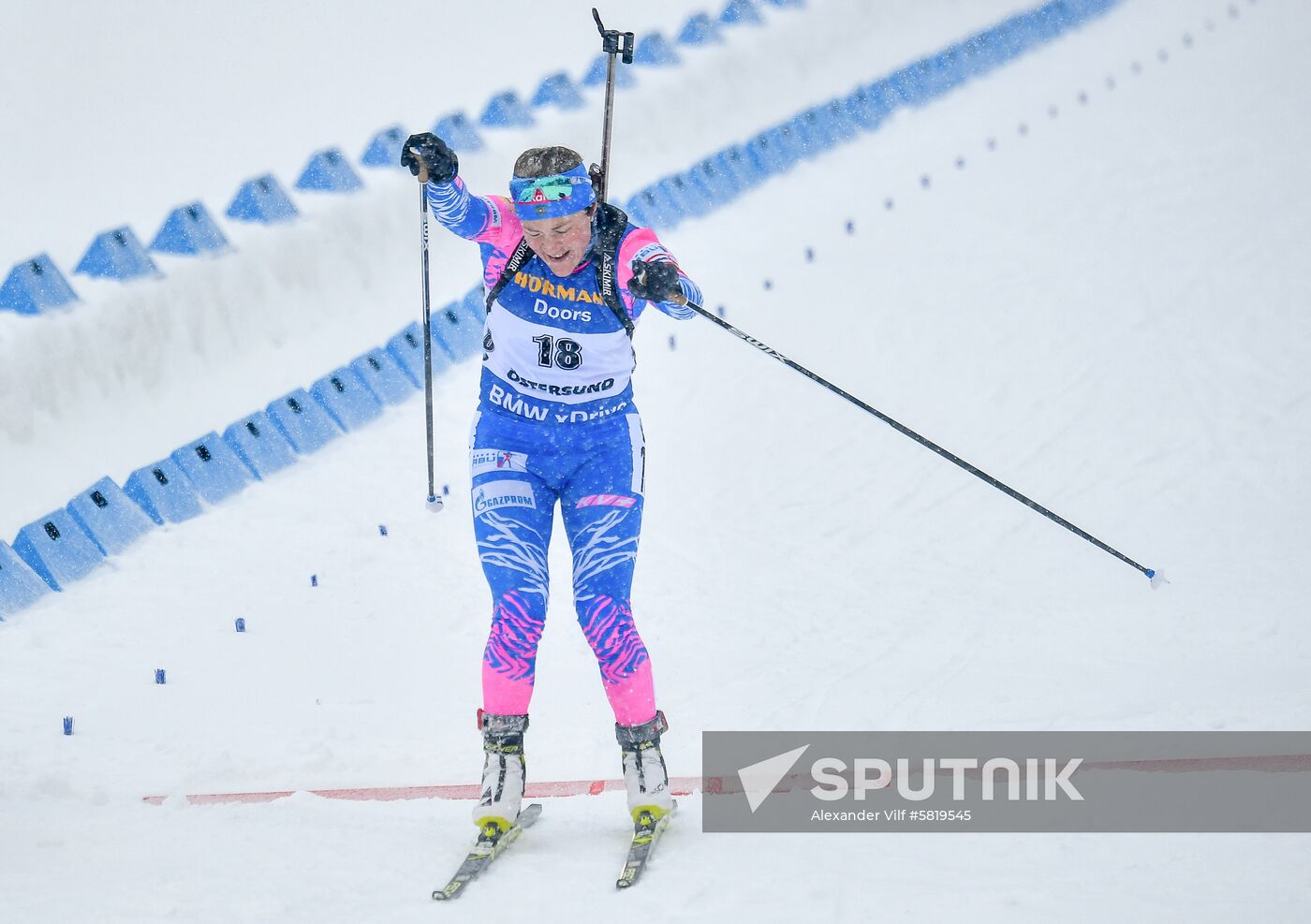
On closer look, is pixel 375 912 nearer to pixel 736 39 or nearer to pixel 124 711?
pixel 124 711

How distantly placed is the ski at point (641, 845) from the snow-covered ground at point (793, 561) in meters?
0.06

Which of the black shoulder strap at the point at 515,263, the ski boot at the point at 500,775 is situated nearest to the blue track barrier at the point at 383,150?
the black shoulder strap at the point at 515,263

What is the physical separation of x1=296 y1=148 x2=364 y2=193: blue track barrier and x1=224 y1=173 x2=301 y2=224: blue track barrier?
40cm

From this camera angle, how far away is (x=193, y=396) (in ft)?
29.2

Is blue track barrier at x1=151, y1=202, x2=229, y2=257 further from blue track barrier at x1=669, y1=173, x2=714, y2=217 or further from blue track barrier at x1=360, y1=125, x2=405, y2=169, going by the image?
blue track barrier at x1=669, y1=173, x2=714, y2=217

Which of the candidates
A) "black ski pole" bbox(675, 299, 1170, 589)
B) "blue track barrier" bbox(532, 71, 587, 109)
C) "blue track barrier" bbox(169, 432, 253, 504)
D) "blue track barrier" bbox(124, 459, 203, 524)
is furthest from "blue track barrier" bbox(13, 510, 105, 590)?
"blue track barrier" bbox(532, 71, 587, 109)

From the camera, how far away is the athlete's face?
12.1 feet

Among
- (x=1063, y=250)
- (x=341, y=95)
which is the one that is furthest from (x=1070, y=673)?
(x=341, y=95)

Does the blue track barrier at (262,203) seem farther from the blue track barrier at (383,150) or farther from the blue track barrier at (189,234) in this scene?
the blue track barrier at (383,150)

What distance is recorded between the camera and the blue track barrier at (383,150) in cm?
1198

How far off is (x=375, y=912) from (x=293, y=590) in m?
3.62

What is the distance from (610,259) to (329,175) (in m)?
8.32

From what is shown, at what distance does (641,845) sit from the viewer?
3.51 metres

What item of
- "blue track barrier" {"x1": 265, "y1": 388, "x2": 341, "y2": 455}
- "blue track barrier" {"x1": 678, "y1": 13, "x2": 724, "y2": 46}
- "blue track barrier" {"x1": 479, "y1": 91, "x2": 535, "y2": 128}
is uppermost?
"blue track barrier" {"x1": 678, "y1": 13, "x2": 724, "y2": 46}
